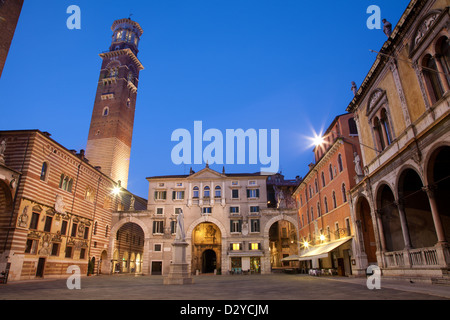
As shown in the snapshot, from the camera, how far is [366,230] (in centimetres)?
2089

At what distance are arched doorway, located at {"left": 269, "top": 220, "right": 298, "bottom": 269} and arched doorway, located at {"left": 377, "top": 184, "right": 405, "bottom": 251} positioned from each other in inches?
1231

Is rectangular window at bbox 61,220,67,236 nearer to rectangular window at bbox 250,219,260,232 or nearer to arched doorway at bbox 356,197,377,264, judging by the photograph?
rectangular window at bbox 250,219,260,232

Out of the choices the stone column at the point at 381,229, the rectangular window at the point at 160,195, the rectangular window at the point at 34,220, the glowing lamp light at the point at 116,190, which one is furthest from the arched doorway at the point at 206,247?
the stone column at the point at 381,229

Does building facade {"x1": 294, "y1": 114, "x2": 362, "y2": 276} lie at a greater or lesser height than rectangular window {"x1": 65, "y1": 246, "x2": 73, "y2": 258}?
greater

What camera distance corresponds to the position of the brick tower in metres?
49.3

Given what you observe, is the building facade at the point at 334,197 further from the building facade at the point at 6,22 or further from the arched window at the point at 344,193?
the building facade at the point at 6,22

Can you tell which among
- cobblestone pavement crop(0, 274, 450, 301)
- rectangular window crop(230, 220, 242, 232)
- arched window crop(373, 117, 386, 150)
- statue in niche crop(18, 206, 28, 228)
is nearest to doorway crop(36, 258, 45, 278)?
statue in niche crop(18, 206, 28, 228)

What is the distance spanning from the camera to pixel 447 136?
10641 millimetres

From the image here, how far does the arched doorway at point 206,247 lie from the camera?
44969 mm

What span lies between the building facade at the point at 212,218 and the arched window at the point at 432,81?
30618 mm

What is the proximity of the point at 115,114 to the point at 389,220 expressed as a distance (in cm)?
4748

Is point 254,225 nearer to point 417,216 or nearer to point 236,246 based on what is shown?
point 236,246

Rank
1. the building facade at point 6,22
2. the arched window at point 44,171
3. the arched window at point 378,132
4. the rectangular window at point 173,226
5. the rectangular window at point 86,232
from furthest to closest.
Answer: the rectangular window at point 173,226
the rectangular window at point 86,232
the arched window at point 44,171
the building facade at point 6,22
the arched window at point 378,132
